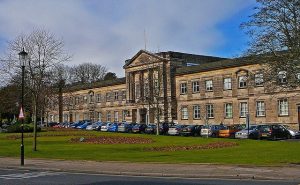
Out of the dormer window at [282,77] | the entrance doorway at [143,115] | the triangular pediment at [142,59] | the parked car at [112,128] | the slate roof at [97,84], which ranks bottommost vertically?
the parked car at [112,128]

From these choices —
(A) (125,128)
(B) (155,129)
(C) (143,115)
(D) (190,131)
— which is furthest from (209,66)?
(D) (190,131)

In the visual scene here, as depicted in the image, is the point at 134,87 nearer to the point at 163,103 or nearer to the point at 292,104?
the point at 163,103

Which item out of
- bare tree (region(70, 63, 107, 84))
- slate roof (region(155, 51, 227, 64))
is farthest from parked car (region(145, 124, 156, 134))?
bare tree (region(70, 63, 107, 84))

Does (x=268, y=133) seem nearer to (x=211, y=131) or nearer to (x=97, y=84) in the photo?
(x=211, y=131)

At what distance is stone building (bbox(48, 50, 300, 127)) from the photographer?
216ft

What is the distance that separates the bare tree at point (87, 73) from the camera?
5108 inches

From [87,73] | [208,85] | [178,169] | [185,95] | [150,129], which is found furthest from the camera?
[87,73]

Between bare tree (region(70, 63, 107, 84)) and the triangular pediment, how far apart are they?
136ft

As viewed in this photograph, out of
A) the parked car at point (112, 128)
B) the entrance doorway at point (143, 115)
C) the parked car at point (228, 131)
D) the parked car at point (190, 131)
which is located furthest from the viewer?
the entrance doorway at point (143, 115)

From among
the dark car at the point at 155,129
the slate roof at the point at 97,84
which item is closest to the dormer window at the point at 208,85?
the dark car at the point at 155,129

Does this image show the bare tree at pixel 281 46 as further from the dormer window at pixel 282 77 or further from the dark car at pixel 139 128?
the dark car at pixel 139 128

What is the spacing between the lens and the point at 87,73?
131 m

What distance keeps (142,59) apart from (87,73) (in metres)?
47.1

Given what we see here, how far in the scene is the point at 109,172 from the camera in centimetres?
1805
